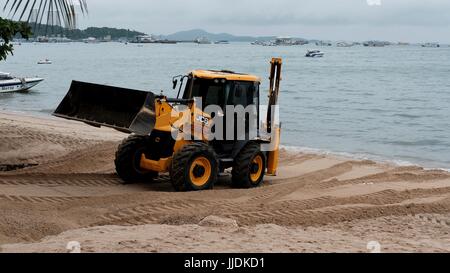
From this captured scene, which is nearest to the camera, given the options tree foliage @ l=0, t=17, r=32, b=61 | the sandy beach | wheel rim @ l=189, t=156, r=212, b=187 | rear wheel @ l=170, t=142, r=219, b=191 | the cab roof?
the sandy beach

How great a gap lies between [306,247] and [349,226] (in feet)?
9.22

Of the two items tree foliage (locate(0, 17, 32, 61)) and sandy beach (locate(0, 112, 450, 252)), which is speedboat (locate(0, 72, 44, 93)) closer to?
sandy beach (locate(0, 112, 450, 252))

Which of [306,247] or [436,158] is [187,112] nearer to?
[306,247]

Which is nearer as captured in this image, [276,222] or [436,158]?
[276,222]

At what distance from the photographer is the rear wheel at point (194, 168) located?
1051 cm

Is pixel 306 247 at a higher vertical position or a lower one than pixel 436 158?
higher

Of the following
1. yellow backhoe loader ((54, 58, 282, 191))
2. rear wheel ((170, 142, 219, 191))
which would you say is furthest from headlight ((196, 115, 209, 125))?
rear wheel ((170, 142, 219, 191))

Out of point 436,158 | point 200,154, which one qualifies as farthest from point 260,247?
point 436,158

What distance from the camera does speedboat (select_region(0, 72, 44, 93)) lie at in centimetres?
3731

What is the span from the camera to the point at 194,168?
10797 millimetres

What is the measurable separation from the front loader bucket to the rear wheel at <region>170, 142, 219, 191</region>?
0.79 m

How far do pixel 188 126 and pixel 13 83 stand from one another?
29529mm

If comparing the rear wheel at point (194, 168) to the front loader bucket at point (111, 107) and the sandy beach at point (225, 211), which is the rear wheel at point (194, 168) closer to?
the sandy beach at point (225, 211)

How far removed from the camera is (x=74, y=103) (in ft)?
38.3
